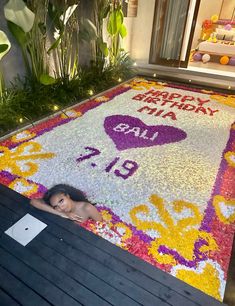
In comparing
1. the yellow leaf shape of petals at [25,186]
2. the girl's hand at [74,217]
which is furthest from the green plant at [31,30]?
the girl's hand at [74,217]

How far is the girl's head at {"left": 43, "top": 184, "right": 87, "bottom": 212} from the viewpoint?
5.06ft

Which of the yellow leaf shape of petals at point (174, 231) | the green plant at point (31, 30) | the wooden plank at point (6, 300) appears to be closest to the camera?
the wooden plank at point (6, 300)

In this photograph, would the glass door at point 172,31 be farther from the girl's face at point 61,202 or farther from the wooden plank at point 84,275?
the wooden plank at point 84,275

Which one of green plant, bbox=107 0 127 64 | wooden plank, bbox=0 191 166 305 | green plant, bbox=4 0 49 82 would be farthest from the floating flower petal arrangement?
green plant, bbox=107 0 127 64

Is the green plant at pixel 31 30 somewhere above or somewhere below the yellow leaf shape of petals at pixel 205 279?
above

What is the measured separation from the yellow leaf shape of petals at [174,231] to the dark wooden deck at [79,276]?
18cm

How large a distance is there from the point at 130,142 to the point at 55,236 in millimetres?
1298

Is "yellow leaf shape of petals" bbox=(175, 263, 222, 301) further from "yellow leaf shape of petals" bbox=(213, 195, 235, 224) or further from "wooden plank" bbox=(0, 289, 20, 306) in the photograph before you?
"wooden plank" bbox=(0, 289, 20, 306)

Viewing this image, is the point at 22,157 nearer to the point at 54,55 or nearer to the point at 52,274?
the point at 52,274

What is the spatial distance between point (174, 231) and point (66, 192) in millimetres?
738

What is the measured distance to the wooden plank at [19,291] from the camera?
108 cm

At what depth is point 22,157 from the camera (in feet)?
6.96

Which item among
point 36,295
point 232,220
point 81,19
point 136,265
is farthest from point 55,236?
point 81,19

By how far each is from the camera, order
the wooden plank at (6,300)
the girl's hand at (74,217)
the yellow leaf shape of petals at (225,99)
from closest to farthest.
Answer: the wooden plank at (6,300) → the girl's hand at (74,217) → the yellow leaf shape of petals at (225,99)
